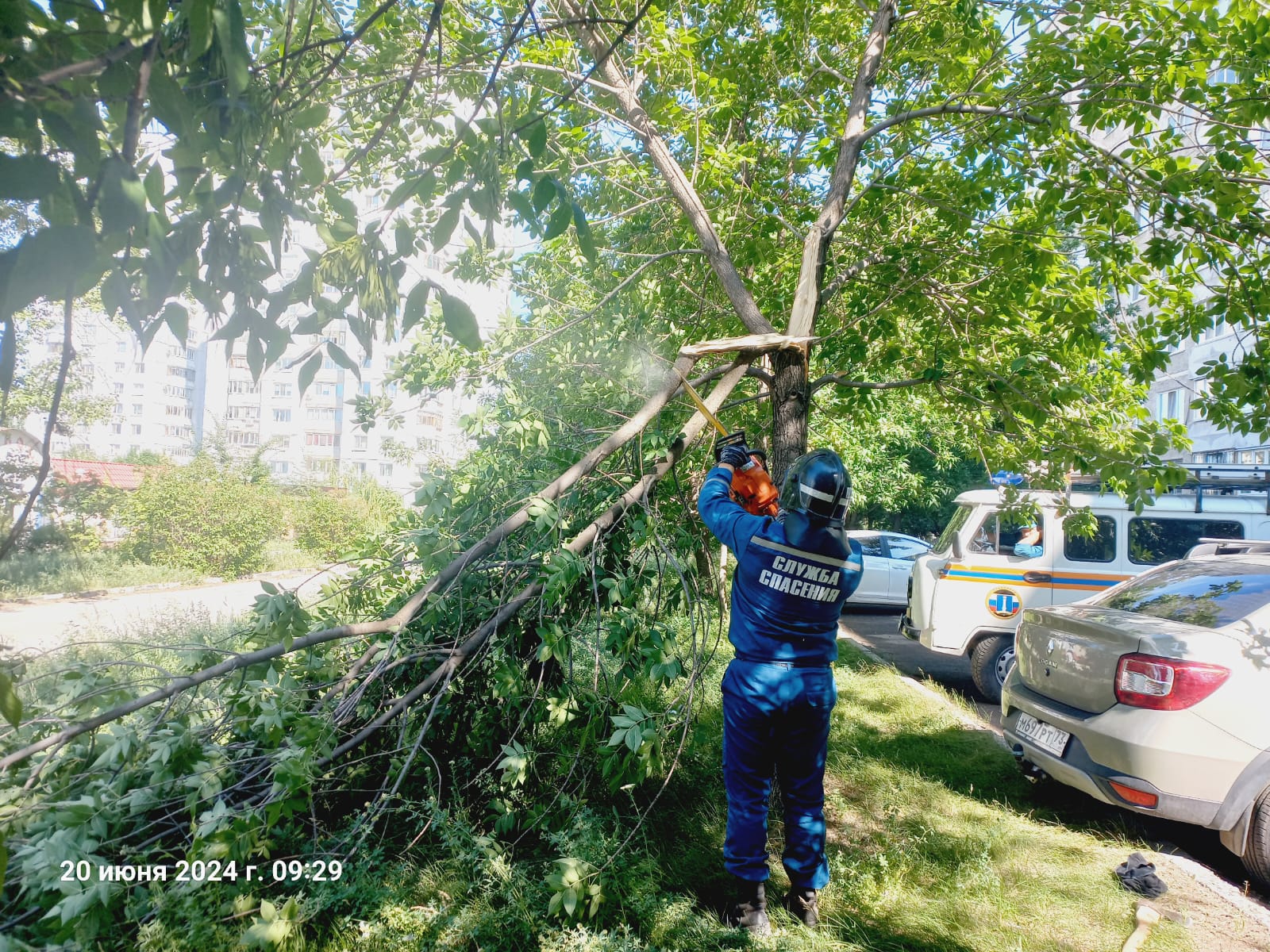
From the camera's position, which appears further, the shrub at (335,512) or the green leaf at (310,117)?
the shrub at (335,512)

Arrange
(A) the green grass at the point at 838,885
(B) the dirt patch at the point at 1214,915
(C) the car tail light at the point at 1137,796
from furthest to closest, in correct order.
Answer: (C) the car tail light at the point at 1137,796 → (B) the dirt patch at the point at 1214,915 → (A) the green grass at the point at 838,885

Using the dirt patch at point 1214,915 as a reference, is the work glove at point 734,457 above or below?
above

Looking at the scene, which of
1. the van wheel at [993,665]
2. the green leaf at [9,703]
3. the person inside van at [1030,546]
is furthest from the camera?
the person inside van at [1030,546]

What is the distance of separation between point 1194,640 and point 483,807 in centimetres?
383

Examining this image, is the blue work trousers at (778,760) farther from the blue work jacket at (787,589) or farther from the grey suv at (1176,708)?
the grey suv at (1176,708)

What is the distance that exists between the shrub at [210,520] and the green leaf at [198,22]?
7415mm

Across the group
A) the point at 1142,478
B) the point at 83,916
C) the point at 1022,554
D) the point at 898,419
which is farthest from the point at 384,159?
the point at 898,419

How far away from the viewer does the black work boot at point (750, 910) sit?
3.16 meters

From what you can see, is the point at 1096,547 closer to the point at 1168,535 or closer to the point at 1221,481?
the point at 1168,535

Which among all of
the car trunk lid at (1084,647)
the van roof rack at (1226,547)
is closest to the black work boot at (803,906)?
the car trunk lid at (1084,647)

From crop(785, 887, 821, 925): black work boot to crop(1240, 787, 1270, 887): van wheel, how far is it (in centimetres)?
229

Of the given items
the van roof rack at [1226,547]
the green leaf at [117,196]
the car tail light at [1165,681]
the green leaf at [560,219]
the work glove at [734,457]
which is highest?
the green leaf at [560,219]

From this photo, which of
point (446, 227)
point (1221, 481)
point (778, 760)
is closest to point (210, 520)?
point (778, 760)

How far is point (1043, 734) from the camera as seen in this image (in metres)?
4.43
